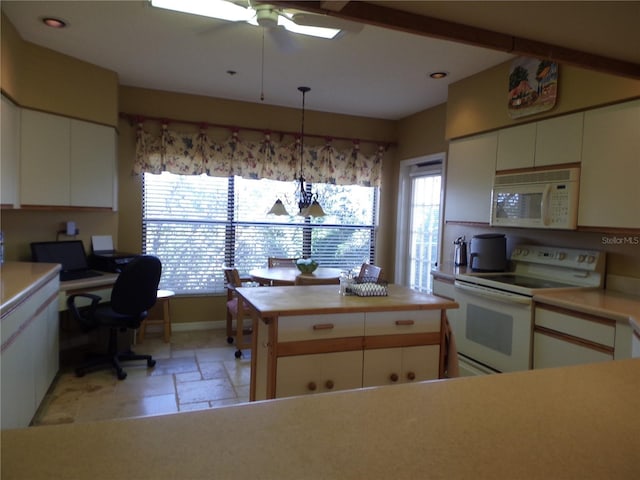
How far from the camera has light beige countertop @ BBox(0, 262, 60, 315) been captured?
6.93ft

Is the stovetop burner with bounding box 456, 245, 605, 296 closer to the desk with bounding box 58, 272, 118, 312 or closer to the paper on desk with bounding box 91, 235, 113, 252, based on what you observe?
the desk with bounding box 58, 272, 118, 312

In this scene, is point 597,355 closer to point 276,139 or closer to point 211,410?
point 211,410

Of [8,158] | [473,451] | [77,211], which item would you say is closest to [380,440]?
[473,451]

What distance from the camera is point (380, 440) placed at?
825 mm

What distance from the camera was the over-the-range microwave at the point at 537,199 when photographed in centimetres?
282

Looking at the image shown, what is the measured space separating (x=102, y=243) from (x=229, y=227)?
136 cm

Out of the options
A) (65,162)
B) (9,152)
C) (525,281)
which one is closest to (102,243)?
(65,162)

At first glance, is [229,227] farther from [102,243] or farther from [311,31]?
[311,31]

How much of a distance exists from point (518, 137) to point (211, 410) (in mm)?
3131

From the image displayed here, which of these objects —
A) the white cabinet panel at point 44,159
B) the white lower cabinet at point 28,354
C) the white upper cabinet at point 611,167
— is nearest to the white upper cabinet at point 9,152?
the white cabinet panel at point 44,159

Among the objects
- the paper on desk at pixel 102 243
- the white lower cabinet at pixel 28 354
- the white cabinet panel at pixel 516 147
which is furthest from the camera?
the paper on desk at pixel 102 243

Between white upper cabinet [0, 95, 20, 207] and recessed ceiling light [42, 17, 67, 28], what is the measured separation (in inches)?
23.6

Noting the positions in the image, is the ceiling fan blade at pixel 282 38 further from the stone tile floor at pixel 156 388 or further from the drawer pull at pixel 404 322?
the stone tile floor at pixel 156 388

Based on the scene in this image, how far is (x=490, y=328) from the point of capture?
122 inches
